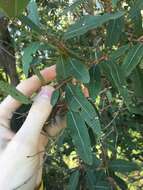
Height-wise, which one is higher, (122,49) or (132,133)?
(122,49)

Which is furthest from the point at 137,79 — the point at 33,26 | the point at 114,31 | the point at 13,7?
the point at 13,7

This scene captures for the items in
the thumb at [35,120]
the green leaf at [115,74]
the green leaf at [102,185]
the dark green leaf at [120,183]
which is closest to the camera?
the thumb at [35,120]

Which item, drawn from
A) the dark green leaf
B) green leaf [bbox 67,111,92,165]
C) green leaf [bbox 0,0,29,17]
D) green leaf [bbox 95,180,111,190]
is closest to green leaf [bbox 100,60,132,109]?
green leaf [bbox 67,111,92,165]

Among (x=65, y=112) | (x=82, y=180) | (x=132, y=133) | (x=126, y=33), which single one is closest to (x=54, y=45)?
(x=65, y=112)

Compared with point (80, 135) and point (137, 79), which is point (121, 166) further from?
point (80, 135)

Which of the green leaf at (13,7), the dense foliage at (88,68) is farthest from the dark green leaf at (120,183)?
the green leaf at (13,7)

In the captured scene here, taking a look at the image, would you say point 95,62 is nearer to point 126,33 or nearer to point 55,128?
point 55,128

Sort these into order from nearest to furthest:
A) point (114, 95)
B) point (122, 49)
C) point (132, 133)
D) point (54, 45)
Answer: point (54, 45) → point (122, 49) → point (114, 95) → point (132, 133)

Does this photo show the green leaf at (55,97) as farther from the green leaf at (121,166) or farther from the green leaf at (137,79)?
the green leaf at (121,166)
